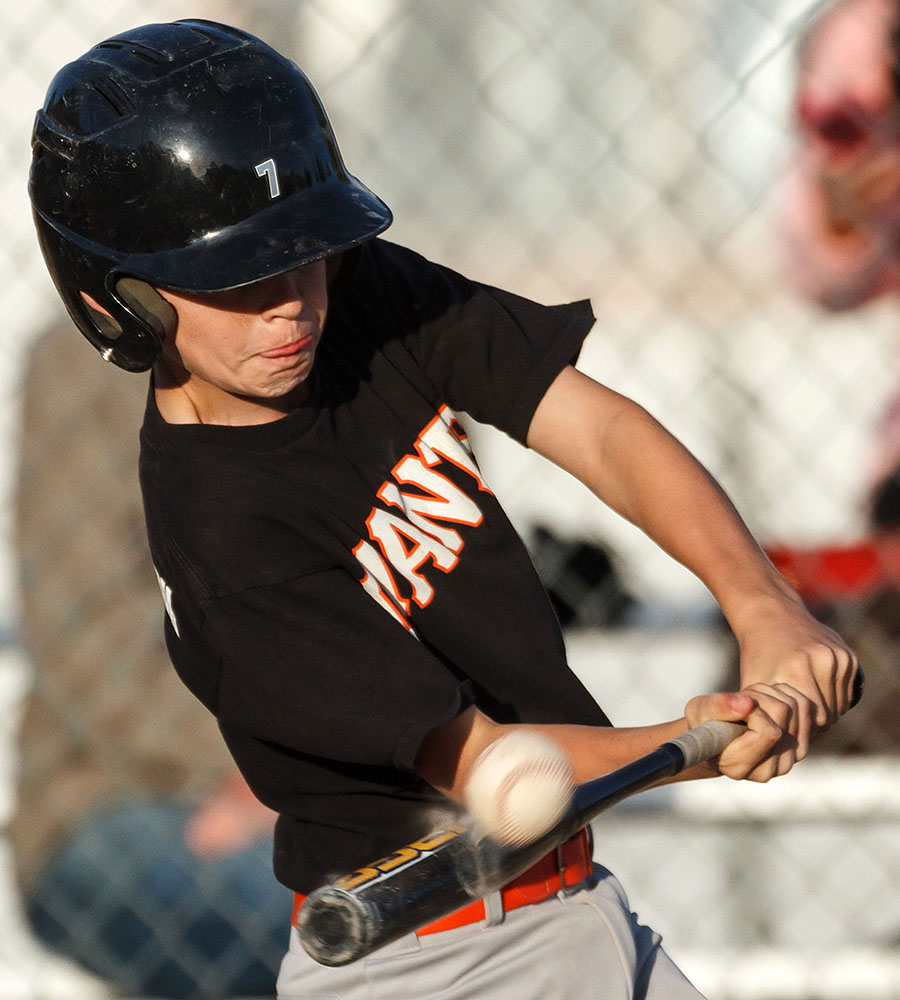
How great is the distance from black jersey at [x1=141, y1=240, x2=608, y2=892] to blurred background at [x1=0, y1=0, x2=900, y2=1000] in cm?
141

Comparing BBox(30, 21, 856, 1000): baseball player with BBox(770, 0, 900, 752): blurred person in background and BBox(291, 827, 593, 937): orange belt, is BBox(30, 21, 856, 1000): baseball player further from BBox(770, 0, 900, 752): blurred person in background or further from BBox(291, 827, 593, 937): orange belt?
BBox(770, 0, 900, 752): blurred person in background

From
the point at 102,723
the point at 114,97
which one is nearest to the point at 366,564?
the point at 114,97

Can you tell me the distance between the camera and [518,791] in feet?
3.25

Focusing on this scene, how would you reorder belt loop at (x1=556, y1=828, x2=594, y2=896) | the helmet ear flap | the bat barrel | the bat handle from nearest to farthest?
the bat barrel < the bat handle < the helmet ear flap < belt loop at (x1=556, y1=828, x2=594, y2=896)

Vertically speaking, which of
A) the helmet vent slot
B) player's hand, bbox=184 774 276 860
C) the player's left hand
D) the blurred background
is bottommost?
player's hand, bbox=184 774 276 860

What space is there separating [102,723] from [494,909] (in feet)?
5.79

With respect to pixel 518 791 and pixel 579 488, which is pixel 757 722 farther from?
pixel 579 488

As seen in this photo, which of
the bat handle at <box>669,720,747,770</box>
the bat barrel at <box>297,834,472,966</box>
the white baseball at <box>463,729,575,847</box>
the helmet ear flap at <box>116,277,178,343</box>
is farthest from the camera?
the helmet ear flap at <box>116,277,178,343</box>

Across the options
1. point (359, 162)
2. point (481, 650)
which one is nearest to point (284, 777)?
point (481, 650)

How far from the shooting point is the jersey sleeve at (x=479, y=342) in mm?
1637

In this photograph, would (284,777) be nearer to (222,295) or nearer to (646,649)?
(222,295)

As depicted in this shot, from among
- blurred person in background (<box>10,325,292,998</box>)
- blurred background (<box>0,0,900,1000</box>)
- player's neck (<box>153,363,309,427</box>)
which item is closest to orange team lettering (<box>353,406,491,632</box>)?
player's neck (<box>153,363,309,427</box>)

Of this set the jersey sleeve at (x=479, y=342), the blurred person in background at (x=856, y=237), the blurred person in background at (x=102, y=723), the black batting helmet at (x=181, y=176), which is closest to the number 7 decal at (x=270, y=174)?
the black batting helmet at (x=181, y=176)

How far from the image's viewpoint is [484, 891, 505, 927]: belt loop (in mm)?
1496
